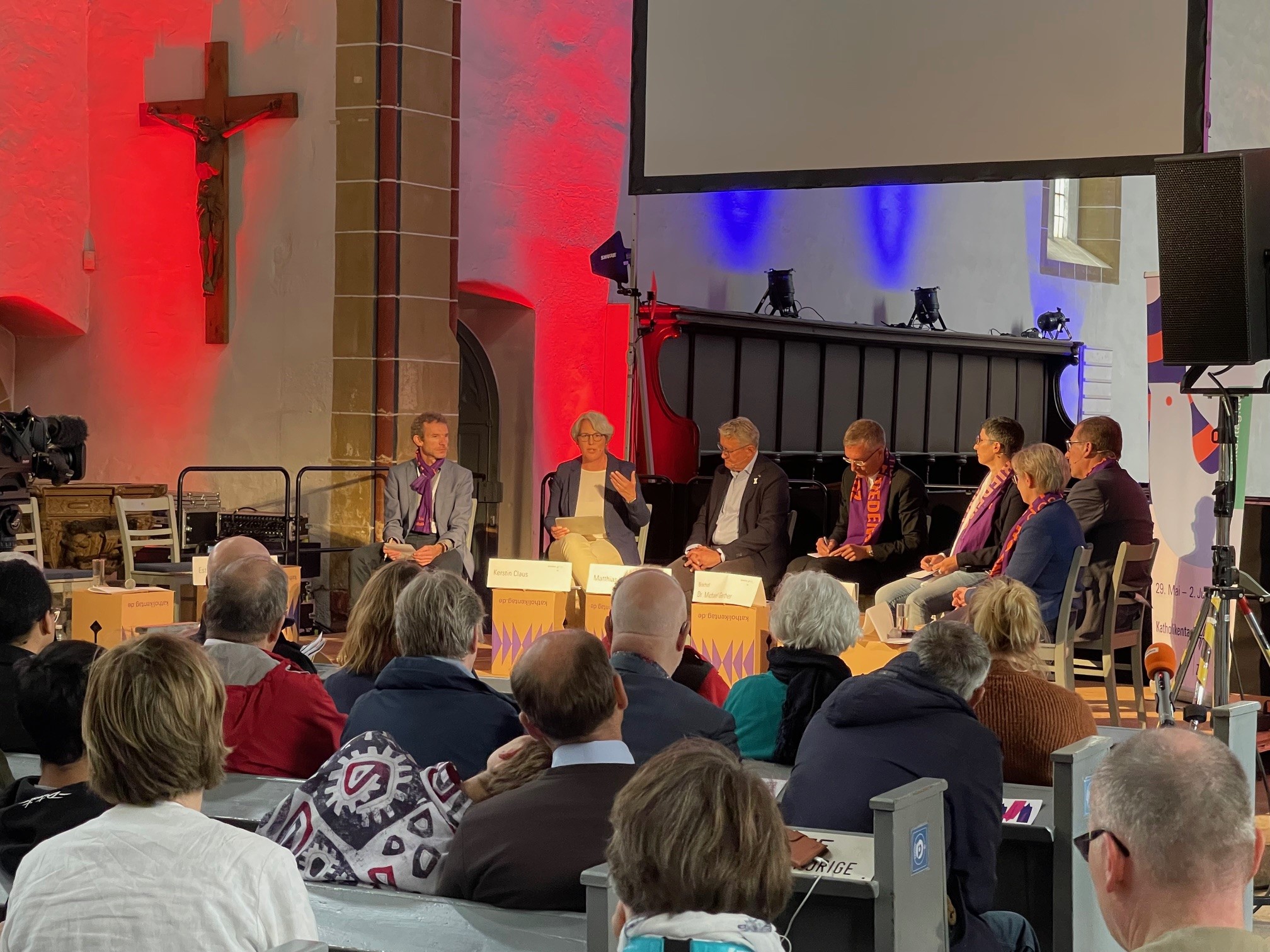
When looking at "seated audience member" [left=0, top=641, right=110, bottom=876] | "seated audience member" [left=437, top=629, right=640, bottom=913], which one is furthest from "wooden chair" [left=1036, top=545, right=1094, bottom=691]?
"seated audience member" [left=0, top=641, right=110, bottom=876]

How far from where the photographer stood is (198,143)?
9.36m

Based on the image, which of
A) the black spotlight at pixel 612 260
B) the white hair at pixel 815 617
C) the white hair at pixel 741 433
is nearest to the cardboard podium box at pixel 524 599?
the white hair at pixel 741 433

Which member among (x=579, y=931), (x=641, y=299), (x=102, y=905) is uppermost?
(x=641, y=299)

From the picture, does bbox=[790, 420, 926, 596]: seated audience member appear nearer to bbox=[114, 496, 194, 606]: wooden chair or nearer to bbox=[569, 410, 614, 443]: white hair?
bbox=[569, 410, 614, 443]: white hair

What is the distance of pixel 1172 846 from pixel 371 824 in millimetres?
1386

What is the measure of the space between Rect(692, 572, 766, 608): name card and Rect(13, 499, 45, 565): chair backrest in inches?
158

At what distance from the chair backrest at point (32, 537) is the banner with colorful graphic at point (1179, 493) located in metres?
5.77

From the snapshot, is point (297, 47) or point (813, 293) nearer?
point (297, 47)

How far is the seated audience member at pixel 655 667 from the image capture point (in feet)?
9.97

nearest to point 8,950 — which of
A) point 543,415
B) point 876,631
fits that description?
point 876,631

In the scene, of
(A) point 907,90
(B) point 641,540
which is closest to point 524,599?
(B) point 641,540

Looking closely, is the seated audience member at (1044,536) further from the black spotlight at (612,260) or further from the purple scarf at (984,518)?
the black spotlight at (612,260)

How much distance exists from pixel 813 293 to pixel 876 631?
793 centimetres

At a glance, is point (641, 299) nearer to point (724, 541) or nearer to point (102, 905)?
point (724, 541)
